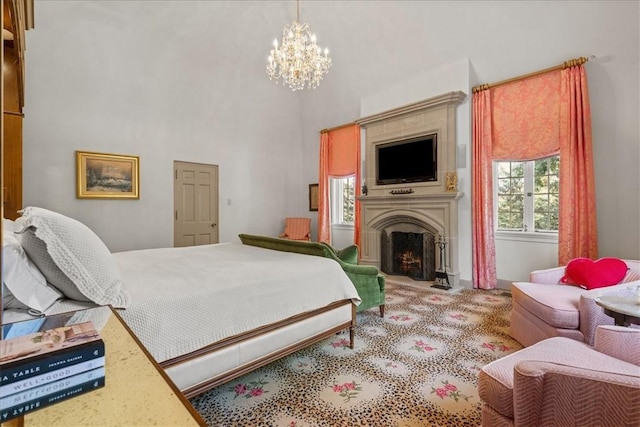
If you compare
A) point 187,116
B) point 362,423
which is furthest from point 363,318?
point 187,116

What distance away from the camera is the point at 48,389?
0.69 m

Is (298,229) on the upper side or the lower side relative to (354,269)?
upper

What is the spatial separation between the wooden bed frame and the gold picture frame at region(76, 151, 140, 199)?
4.13 meters

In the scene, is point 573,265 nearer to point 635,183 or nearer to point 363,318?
point 635,183

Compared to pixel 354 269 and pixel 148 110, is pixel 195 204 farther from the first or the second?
pixel 354 269

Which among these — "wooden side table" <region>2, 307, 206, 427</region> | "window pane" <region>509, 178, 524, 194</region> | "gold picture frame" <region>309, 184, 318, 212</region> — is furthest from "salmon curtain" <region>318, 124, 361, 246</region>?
"wooden side table" <region>2, 307, 206, 427</region>

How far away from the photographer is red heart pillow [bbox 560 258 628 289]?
2482 millimetres

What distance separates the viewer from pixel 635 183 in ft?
10.7

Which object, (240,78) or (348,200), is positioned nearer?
(240,78)

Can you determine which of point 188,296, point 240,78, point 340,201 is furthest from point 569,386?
point 240,78

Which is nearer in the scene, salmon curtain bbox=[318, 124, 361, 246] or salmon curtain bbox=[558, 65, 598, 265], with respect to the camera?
salmon curtain bbox=[558, 65, 598, 265]

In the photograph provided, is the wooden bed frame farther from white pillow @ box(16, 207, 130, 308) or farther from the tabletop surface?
the tabletop surface

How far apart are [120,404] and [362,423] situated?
4.32 ft

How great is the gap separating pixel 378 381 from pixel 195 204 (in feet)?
15.3
